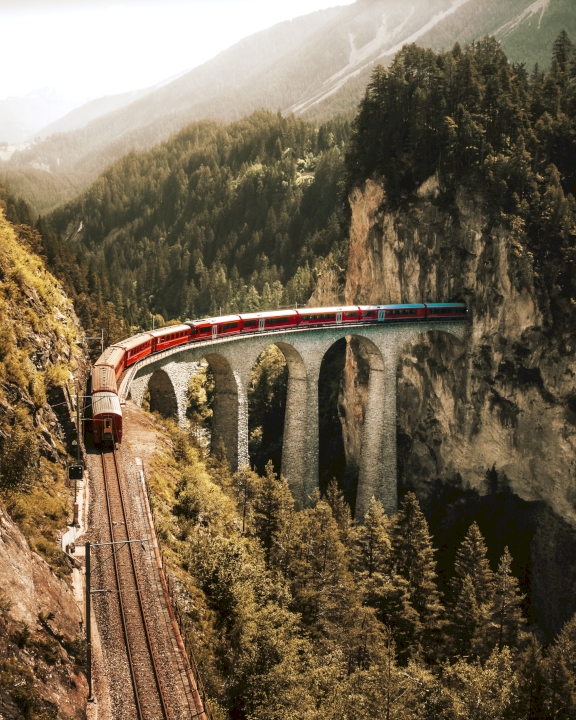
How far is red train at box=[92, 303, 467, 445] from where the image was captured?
116 ft

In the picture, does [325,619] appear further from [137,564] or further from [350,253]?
[350,253]

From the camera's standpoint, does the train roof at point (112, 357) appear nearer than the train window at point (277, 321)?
Yes

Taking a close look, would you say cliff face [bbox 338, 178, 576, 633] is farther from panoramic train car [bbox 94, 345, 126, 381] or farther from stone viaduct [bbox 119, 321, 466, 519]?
panoramic train car [bbox 94, 345, 126, 381]

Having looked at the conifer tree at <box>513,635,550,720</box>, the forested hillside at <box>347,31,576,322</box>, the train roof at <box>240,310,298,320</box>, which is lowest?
the conifer tree at <box>513,635,550,720</box>

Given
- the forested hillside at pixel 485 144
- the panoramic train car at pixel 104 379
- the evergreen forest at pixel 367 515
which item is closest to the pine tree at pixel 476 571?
the evergreen forest at pixel 367 515

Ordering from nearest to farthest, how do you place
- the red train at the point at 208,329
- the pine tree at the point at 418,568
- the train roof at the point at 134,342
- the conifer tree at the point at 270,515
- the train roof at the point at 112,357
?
the red train at the point at 208,329 < the train roof at the point at 112,357 < the conifer tree at the point at 270,515 < the pine tree at the point at 418,568 < the train roof at the point at 134,342

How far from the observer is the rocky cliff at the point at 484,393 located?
60344mm

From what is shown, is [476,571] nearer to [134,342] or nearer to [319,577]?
[319,577]

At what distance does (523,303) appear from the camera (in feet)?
200

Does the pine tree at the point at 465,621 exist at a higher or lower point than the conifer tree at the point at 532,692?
higher

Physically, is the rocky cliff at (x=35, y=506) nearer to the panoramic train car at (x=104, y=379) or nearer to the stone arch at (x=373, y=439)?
the panoramic train car at (x=104, y=379)

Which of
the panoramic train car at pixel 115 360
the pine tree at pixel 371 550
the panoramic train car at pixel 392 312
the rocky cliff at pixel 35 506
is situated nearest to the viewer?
the rocky cliff at pixel 35 506

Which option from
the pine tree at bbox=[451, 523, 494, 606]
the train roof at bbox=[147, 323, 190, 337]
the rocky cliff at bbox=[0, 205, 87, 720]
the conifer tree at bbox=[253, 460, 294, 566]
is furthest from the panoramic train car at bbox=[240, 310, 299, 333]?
the pine tree at bbox=[451, 523, 494, 606]

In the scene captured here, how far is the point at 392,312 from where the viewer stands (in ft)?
200
